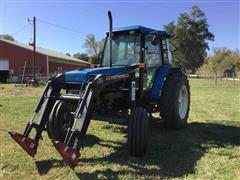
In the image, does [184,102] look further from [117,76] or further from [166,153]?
[117,76]

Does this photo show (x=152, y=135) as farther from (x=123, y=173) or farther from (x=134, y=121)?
(x=123, y=173)

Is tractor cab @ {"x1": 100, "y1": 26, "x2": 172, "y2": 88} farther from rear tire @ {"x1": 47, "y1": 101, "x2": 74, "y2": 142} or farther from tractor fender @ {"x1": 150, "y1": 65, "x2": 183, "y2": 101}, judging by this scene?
rear tire @ {"x1": 47, "y1": 101, "x2": 74, "y2": 142}

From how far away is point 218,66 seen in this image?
73500 mm

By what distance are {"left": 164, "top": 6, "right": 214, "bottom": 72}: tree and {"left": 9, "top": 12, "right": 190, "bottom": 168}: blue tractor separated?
50.6m

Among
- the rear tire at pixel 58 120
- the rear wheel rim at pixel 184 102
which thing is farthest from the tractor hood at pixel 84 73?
the rear wheel rim at pixel 184 102

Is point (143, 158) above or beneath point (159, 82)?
beneath

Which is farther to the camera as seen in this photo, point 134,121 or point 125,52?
point 125,52

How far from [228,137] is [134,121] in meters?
2.63

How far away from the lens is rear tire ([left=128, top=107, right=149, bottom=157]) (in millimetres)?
4824

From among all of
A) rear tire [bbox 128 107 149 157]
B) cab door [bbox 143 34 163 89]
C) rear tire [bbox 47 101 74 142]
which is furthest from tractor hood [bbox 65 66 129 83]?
cab door [bbox 143 34 163 89]

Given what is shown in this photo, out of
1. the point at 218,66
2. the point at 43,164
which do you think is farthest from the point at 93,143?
the point at 218,66

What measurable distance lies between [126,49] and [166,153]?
2.53 metres

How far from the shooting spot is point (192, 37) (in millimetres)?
59594

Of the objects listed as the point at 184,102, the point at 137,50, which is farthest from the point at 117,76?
the point at 184,102
